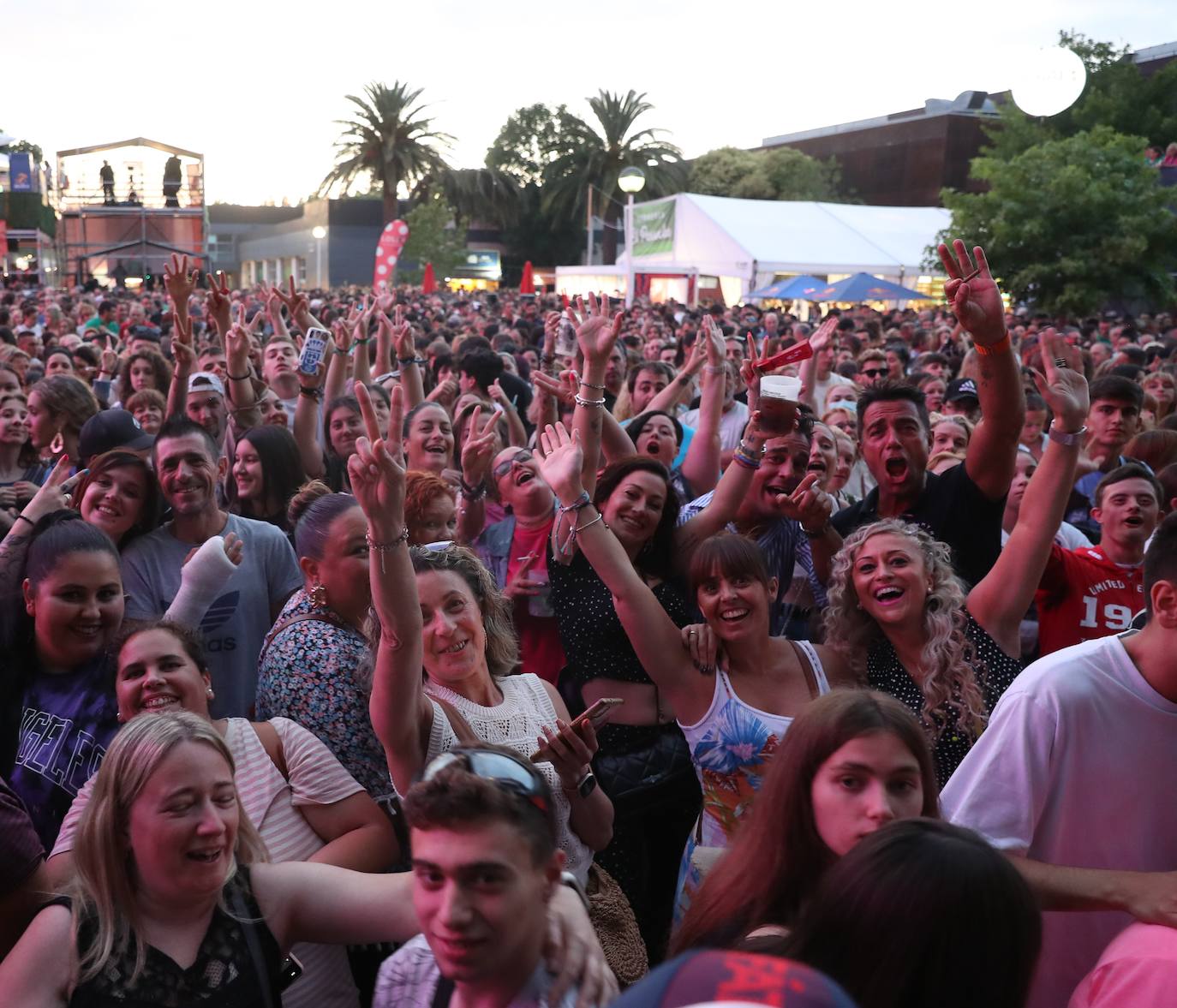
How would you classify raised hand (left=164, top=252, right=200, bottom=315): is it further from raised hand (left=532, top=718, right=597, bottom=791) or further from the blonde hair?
the blonde hair

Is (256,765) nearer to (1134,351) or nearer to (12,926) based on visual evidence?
(12,926)

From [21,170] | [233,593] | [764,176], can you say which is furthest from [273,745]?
[21,170]

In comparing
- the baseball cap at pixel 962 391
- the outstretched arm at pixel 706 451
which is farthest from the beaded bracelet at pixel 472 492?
the baseball cap at pixel 962 391

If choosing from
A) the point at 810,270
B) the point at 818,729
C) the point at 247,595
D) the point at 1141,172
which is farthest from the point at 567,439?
the point at 810,270

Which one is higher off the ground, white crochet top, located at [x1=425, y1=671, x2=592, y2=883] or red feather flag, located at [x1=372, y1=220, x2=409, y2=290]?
red feather flag, located at [x1=372, y1=220, x2=409, y2=290]

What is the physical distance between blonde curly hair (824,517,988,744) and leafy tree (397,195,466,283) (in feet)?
149

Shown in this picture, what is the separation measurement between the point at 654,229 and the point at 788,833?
3396 cm

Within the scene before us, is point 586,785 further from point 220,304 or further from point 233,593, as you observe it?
point 220,304

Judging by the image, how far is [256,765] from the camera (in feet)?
9.02

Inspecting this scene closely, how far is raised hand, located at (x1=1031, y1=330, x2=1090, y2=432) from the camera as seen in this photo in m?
3.27

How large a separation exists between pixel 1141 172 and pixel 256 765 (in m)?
25.6

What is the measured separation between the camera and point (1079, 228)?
23.6 m

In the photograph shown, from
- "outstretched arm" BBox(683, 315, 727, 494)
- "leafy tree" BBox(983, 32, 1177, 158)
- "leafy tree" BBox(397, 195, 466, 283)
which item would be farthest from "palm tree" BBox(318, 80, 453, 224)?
"outstretched arm" BBox(683, 315, 727, 494)

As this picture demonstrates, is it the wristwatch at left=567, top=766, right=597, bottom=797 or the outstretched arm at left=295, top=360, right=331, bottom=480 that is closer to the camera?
the wristwatch at left=567, top=766, right=597, bottom=797
